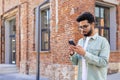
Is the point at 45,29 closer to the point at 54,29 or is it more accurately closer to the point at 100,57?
the point at 54,29

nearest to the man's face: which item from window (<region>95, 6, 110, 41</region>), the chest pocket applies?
the chest pocket

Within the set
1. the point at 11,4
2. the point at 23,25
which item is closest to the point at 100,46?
the point at 23,25

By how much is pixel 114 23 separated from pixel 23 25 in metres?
5.70

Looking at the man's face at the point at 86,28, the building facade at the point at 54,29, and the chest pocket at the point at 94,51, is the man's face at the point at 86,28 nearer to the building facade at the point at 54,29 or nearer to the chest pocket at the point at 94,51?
the chest pocket at the point at 94,51

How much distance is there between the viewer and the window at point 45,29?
15.7m

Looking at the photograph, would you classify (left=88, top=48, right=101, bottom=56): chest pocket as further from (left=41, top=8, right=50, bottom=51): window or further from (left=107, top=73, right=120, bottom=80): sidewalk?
(left=41, top=8, right=50, bottom=51): window

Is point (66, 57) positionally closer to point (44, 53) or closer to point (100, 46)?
point (44, 53)

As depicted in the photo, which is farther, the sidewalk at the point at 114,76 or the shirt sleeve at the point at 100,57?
the sidewalk at the point at 114,76

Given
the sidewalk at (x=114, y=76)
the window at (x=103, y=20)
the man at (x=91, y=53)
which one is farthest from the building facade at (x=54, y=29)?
the man at (x=91, y=53)

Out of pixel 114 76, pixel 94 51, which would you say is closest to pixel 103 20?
pixel 114 76

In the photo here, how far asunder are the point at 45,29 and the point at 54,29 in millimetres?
2463

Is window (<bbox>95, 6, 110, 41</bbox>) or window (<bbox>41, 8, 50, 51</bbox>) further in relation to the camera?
window (<bbox>41, 8, 50, 51</bbox>)

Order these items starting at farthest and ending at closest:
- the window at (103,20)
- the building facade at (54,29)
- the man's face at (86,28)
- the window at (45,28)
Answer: the window at (45,28) → the window at (103,20) → the building facade at (54,29) → the man's face at (86,28)

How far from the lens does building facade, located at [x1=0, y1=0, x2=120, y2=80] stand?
488 inches
